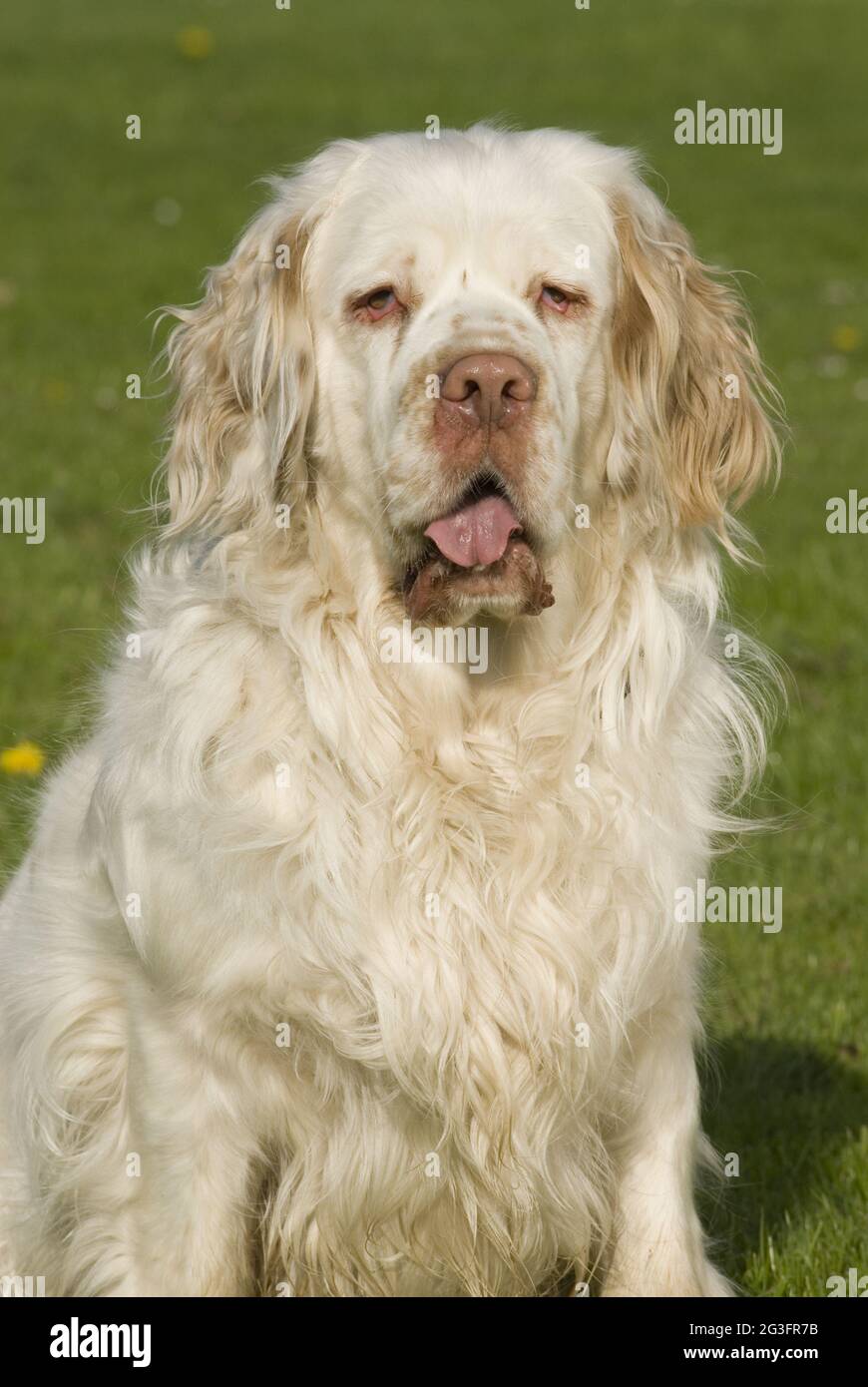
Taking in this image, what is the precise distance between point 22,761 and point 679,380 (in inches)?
122

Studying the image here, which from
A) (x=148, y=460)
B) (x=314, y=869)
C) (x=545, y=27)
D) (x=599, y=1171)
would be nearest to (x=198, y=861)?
(x=314, y=869)

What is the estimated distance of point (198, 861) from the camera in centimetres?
356

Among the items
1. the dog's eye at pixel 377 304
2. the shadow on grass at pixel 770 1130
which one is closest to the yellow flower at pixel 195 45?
the shadow on grass at pixel 770 1130

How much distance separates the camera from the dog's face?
3436 millimetres

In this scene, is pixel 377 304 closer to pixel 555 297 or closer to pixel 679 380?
pixel 555 297

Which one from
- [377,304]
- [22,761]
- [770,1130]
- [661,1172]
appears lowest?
[770,1130]

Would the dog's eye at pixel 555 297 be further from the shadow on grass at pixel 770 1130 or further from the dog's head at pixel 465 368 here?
the shadow on grass at pixel 770 1130

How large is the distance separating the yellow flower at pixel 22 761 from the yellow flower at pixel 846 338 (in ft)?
28.4

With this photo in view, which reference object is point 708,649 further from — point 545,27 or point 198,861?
point 545,27

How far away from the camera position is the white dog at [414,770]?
354cm

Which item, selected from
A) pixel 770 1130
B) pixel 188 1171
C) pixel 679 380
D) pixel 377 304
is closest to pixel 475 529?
pixel 377 304

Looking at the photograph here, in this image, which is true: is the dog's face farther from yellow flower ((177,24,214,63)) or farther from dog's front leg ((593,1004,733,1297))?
yellow flower ((177,24,214,63))

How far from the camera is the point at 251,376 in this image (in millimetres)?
3719

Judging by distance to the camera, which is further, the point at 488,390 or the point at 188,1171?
the point at 188,1171
